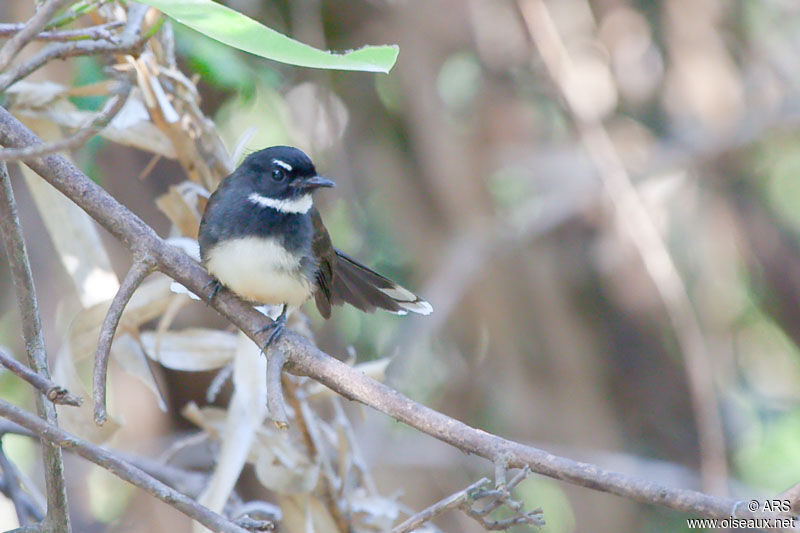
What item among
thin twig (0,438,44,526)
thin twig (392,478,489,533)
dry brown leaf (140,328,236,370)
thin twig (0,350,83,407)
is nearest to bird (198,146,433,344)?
dry brown leaf (140,328,236,370)

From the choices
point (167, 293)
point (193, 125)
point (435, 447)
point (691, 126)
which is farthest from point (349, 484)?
point (691, 126)

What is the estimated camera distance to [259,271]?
10.1 feet

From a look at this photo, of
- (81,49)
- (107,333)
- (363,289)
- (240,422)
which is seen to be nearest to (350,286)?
(363,289)

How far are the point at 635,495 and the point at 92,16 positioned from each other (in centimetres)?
215

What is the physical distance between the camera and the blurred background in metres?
5.27

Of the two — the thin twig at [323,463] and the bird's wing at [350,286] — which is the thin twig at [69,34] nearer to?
the thin twig at [323,463]

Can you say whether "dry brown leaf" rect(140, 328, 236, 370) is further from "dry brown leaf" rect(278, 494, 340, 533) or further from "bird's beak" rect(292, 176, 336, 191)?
"bird's beak" rect(292, 176, 336, 191)

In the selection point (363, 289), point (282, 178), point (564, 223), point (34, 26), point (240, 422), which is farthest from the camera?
point (564, 223)

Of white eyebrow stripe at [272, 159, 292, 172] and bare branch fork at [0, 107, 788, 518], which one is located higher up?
white eyebrow stripe at [272, 159, 292, 172]

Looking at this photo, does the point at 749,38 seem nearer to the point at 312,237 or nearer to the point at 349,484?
the point at 312,237

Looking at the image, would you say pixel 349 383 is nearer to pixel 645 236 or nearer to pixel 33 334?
pixel 33 334

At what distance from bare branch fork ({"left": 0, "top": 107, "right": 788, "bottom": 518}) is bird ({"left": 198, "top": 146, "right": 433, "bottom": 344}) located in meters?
0.65

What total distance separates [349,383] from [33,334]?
2.21 feet

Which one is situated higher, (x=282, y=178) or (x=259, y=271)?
(x=282, y=178)
